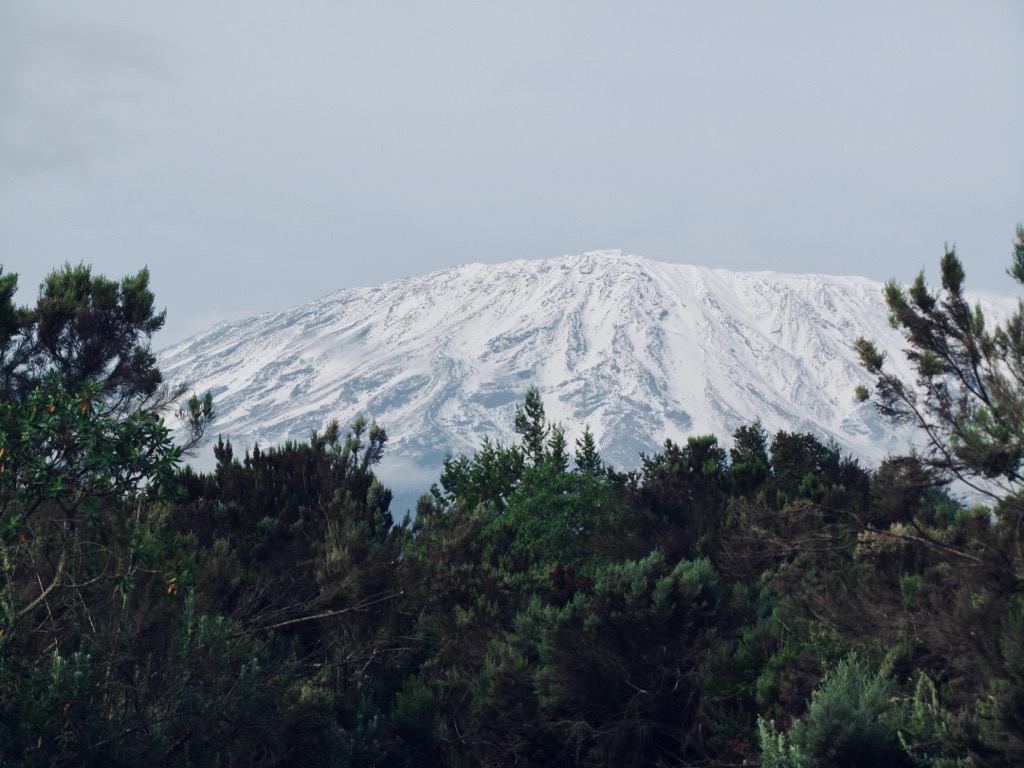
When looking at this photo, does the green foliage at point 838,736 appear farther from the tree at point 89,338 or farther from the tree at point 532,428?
the tree at point 532,428

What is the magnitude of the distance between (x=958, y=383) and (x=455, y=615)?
Answer: 12.0 meters

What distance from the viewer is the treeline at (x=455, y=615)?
420 inches

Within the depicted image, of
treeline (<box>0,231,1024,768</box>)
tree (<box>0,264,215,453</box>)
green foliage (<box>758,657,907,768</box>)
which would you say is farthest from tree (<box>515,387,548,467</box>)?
green foliage (<box>758,657,907,768</box>)

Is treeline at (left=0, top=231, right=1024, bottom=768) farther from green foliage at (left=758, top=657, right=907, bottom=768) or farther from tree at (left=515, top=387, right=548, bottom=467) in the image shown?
tree at (left=515, top=387, right=548, bottom=467)

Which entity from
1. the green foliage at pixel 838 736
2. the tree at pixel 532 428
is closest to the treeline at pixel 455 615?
the green foliage at pixel 838 736

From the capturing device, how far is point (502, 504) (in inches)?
1873

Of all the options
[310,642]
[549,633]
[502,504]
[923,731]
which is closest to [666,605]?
[549,633]

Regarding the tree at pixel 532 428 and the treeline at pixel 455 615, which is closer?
the treeline at pixel 455 615

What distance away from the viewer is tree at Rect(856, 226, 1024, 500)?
14.4 meters

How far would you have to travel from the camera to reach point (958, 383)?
16125 millimetres

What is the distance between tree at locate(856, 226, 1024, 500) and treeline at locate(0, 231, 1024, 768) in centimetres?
4

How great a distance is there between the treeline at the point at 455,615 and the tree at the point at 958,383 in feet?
0.14

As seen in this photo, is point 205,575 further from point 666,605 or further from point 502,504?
point 502,504

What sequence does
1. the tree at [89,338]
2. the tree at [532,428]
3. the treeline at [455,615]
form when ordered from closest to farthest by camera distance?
the treeline at [455,615] → the tree at [89,338] → the tree at [532,428]
